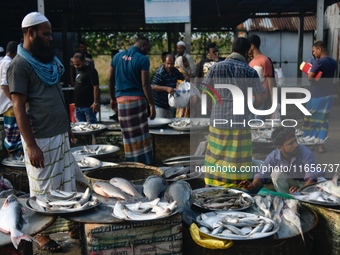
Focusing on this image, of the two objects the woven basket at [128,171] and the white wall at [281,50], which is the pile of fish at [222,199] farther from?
the white wall at [281,50]

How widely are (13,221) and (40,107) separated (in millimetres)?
1147

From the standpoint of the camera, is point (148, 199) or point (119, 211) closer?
point (119, 211)

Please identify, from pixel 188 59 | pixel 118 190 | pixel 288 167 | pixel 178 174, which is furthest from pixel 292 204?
pixel 188 59

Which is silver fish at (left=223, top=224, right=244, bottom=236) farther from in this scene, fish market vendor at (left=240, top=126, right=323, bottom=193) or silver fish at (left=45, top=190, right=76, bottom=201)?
fish market vendor at (left=240, top=126, right=323, bottom=193)

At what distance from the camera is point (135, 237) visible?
9.73ft

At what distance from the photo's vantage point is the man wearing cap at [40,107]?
3.47 meters

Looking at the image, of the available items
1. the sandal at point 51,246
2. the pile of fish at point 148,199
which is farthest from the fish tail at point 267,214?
the sandal at point 51,246

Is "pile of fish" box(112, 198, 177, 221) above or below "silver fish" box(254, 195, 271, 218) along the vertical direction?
above

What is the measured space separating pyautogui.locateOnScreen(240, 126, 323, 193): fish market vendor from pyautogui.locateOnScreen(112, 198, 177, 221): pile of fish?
5.12 feet

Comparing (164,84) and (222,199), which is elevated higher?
(164,84)

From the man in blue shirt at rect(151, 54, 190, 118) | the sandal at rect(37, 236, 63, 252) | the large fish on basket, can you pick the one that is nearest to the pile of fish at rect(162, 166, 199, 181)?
the sandal at rect(37, 236, 63, 252)

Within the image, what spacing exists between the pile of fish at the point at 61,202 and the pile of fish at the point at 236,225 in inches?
31.2

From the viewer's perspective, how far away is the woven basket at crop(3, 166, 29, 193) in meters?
5.38

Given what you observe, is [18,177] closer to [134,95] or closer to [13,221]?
[134,95]
